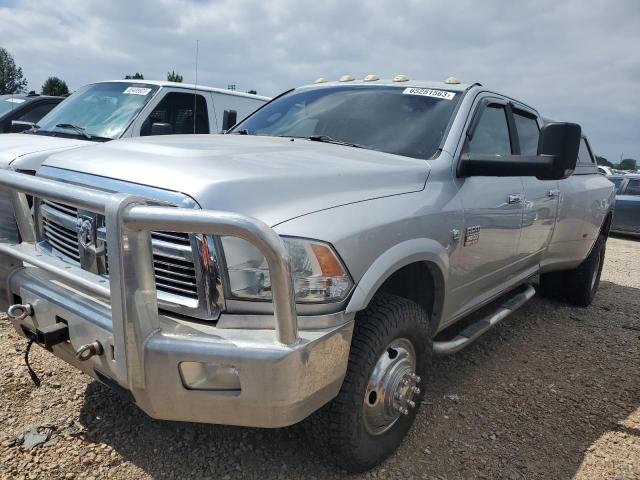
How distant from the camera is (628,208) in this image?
11.9m

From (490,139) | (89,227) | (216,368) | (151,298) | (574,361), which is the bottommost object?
(574,361)

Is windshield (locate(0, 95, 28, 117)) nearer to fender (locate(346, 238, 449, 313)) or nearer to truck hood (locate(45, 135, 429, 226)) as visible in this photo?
truck hood (locate(45, 135, 429, 226))

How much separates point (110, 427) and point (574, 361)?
3.18m

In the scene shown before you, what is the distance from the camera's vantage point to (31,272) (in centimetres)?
232

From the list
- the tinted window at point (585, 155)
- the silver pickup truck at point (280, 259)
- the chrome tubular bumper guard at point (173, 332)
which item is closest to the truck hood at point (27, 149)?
the silver pickup truck at point (280, 259)

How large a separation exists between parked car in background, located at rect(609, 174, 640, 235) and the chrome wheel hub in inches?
436

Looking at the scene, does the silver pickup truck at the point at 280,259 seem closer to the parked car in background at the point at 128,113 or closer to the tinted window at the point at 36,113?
the parked car in background at the point at 128,113

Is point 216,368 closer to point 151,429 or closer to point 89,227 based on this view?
point 89,227

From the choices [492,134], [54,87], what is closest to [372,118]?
[492,134]

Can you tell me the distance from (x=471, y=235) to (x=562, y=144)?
637mm

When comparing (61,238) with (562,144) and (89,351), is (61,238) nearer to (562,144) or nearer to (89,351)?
(89,351)

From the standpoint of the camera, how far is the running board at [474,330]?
2.83 m

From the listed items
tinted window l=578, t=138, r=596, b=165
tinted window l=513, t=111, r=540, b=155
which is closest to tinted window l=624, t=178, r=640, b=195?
tinted window l=578, t=138, r=596, b=165

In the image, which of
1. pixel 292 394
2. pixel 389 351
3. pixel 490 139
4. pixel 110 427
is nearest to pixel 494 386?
pixel 389 351
